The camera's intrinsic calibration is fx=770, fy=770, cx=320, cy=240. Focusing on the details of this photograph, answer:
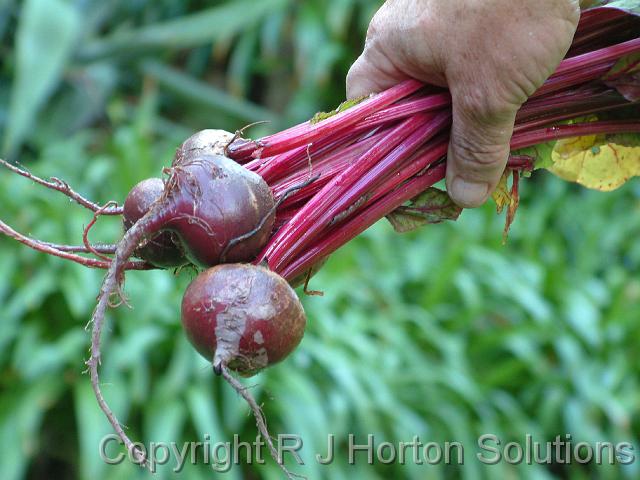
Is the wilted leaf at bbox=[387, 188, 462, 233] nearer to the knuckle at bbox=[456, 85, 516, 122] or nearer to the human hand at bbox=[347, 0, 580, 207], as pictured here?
the human hand at bbox=[347, 0, 580, 207]

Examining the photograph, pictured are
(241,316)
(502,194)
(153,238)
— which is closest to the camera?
(241,316)

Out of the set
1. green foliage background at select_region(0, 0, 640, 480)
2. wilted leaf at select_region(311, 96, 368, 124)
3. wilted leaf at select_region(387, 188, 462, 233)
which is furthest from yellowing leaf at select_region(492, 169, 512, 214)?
green foliage background at select_region(0, 0, 640, 480)

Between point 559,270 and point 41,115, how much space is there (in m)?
3.15

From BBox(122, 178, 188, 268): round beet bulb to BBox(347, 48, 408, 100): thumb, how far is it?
478 millimetres

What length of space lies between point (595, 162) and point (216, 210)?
0.96m

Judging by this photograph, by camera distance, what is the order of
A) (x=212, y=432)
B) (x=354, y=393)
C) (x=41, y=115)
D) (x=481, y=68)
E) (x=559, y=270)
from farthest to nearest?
(x=41, y=115) < (x=559, y=270) < (x=354, y=393) < (x=212, y=432) < (x=481, y=68)

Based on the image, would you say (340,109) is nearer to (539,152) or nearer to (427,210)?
(427,210)

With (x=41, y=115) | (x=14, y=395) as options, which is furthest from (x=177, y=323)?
(x=41, y=115)

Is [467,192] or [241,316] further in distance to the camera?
[467,192]

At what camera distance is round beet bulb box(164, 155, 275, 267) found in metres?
1.34

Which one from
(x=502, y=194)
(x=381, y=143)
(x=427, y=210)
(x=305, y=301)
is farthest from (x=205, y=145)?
(x=305, y=301)

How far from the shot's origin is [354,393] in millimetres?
3279

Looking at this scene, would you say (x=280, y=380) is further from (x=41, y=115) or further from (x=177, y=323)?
(x=41, y=115)

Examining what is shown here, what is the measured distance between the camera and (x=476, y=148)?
150 centimetres
